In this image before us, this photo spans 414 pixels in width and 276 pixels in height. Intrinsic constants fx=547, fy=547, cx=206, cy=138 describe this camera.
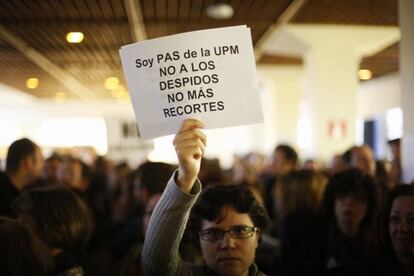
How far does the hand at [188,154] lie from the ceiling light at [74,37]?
3.04m

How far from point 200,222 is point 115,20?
2.78 meters

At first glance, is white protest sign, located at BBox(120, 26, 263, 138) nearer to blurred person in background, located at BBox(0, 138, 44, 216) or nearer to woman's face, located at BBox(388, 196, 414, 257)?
woman's face, located at BBox(388, 196, 414, 257)

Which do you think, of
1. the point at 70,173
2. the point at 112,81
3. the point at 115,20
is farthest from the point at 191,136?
the point at 112,81

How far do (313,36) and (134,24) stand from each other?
476 cm

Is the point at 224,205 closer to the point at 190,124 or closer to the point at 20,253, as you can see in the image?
the point at 190,124

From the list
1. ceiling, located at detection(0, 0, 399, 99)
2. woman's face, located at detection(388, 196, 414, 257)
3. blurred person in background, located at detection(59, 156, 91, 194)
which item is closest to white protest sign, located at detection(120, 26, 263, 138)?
woman's face, located at detection(388, 196, 414, 257)

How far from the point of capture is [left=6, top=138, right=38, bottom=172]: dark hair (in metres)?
4.56

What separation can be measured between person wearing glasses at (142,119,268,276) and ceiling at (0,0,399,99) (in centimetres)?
206

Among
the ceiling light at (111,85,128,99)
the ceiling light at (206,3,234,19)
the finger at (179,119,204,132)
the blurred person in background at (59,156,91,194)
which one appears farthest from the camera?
the ceiling light at (111,85,128,99)

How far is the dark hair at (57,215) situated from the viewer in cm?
278

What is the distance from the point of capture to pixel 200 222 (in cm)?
234

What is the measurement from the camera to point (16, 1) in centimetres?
367

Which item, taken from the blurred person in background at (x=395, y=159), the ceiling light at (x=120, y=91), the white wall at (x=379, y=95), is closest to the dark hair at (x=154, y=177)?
the blurred person in background at (x=395, y=159)

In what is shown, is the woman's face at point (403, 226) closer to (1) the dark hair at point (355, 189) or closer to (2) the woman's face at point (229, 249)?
(2) the woman's face at point (229, 249)
